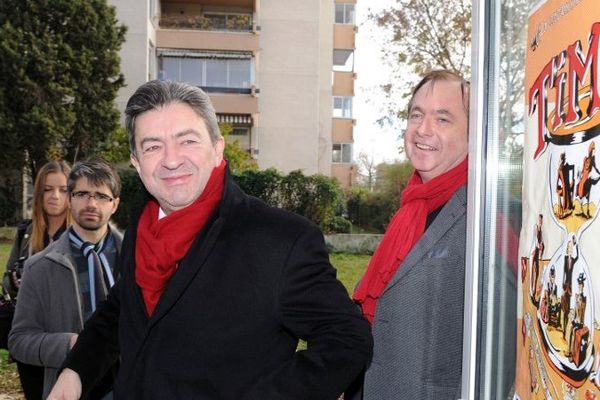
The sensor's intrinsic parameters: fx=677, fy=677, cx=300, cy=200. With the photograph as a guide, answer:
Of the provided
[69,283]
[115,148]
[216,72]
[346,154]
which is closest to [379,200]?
[115,148]

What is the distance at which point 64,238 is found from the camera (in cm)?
301

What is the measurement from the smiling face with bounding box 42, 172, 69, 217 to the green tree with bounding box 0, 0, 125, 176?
60.0 feet

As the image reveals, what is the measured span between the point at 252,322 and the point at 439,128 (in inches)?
39.9

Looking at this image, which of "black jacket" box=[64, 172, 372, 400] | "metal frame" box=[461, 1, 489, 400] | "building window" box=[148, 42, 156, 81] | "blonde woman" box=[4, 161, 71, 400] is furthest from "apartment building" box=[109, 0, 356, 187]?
"metal frame" box=[461, 1, 489, 400]

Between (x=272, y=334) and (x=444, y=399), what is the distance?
A: 2.12ft

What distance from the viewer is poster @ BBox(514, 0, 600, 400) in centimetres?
105

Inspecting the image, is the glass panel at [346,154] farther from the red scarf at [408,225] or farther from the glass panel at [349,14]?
the red scarf at [408,225]

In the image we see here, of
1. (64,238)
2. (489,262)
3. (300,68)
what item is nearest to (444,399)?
(489,262)

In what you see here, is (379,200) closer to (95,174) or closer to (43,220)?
(43,220)

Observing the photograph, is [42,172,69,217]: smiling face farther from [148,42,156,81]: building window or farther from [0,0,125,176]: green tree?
[148,42,156,81]: building window

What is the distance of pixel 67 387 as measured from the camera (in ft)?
6.84

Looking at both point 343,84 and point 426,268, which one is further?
point 343,84

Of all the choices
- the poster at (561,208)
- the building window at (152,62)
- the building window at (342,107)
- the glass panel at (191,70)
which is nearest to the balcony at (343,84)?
the building window at (342,107)

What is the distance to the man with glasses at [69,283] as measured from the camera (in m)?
2.73
